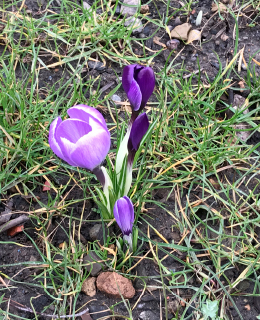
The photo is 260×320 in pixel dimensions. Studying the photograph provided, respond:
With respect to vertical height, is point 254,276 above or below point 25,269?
below

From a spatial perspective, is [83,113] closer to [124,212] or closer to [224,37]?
[124,212]

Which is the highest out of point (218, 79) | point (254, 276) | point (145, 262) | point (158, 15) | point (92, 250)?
point (158, 15)

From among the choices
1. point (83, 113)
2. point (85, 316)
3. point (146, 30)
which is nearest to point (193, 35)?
point (146, 30)

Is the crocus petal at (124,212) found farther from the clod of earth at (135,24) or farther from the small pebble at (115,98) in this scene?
the clod of earth at (135,24)

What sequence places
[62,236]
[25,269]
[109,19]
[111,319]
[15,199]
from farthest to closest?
[109,19] < [15,199] < [62,236] < [25,269] < [111,319]

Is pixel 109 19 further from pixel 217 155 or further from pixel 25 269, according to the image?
pixel 25 269

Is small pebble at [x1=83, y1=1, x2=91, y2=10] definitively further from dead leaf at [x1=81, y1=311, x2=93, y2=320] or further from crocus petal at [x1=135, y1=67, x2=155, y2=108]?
dead leaf at [x1=81, y1=311, x2=93, y2=320]

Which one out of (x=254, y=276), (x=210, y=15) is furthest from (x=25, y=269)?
(x=210, y=15)
